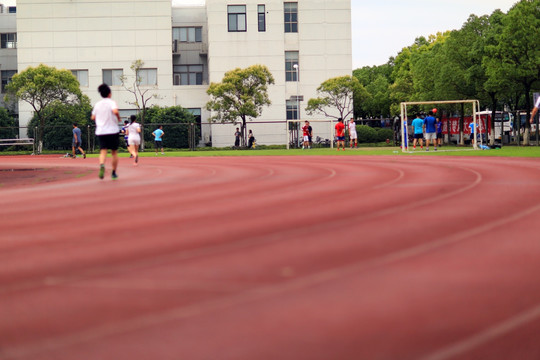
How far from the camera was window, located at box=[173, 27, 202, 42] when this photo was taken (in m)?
65.8

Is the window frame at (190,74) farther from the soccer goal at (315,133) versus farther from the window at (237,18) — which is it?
the soccer goal at (315,133)

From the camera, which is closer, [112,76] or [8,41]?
[112,76]

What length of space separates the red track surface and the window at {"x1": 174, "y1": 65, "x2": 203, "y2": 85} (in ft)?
187

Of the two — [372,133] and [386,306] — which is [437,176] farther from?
[372,133]

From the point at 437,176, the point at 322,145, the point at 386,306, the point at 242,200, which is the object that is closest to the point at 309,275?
the point at 386,306

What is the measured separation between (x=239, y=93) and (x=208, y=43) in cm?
1037

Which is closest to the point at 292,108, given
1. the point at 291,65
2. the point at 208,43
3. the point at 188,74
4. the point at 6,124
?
the point at 291,65

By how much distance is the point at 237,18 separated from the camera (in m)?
61.2

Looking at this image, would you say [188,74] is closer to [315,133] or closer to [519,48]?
[315,133]

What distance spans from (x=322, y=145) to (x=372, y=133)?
5233mm

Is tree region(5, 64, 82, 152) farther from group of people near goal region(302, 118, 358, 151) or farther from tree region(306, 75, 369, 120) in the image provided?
tree region(306, 75, 369, 120)

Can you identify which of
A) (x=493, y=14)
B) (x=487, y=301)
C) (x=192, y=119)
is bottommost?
(x=487, y=301)

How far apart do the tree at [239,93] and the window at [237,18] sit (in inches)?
339

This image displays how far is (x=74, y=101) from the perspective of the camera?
56.8 m
